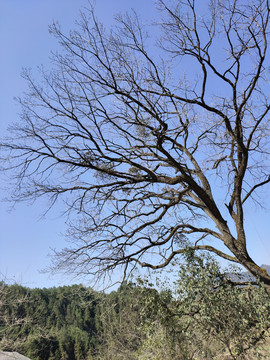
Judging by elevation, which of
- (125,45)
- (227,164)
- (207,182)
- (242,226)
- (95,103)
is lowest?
(242,226)

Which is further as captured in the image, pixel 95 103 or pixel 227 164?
pixel 227 164

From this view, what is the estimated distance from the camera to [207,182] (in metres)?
7.85

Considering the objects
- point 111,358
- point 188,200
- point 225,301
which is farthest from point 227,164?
point 111,358

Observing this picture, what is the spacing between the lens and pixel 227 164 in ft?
27.8

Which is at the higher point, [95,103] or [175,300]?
[95,103]

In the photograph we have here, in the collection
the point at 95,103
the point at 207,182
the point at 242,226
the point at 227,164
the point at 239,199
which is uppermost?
the point at 95,103

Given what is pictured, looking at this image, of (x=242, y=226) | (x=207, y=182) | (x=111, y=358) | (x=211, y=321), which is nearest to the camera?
(x=211, y=321)

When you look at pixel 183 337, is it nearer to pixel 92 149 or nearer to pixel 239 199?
pixel 239 199

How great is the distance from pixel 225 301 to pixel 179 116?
457 centimetres

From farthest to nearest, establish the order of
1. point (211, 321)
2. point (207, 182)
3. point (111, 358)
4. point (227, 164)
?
point (111, 358) → point (227, 164) → point (207, 182) → point (211, 321)

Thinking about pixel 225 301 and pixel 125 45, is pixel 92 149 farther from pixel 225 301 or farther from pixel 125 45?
pixel 225 301

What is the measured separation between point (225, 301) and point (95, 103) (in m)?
5.38

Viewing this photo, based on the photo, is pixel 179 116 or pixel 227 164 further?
pixel 227 164

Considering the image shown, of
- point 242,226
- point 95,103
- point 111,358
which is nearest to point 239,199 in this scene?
point 242,226
